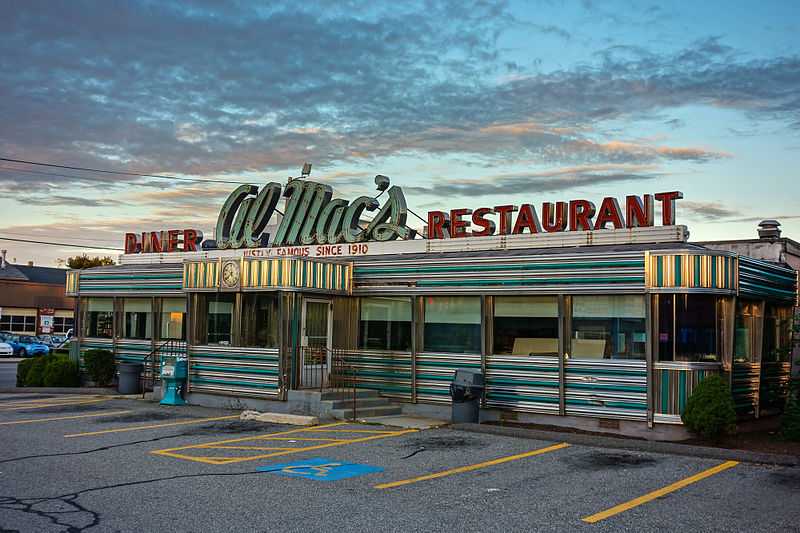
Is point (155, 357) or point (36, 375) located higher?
point (155, 357)

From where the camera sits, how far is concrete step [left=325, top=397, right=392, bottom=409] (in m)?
16.8

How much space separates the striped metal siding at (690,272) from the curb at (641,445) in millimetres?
2832

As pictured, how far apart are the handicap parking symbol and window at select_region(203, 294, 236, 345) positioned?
739cm

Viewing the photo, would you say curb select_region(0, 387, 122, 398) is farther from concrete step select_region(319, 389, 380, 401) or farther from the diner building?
concrete step select_region(319, 389, 380, 401)

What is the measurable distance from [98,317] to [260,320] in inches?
320

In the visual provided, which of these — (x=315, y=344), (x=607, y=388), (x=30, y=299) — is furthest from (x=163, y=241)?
(x=30, y=299)

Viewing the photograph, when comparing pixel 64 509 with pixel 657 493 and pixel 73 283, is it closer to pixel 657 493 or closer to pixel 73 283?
pixel 657 493

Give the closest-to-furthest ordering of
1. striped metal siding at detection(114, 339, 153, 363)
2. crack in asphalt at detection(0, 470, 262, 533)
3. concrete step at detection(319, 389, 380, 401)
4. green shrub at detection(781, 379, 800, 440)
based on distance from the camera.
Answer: crack in asphalt at detection(0, 470, 262, 533)
green shrub at detection(781, 379, 800, 440)
concrete step at detection(319, 389, 380, 401)
striped metal siding at detection(114, 339, 153, 363)

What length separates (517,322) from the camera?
16.7 m

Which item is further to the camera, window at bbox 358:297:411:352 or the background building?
the background building

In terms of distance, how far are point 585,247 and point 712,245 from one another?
4731mm

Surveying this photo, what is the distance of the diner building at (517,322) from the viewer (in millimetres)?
14859

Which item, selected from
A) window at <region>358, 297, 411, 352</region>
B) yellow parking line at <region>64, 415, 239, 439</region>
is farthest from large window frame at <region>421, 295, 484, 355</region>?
yellow parking line at <region>64, 415, 239, 439</region>

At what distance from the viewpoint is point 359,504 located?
30.9 feet
